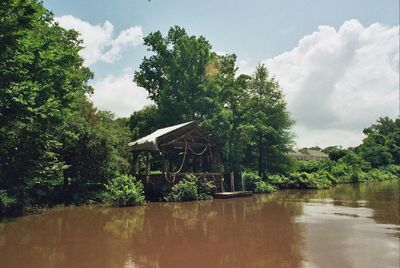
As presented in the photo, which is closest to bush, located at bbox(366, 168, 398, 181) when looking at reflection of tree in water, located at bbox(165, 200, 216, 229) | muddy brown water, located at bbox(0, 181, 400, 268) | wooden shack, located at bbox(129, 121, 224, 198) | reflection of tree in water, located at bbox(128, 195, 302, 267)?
wooden shack, located at bbox(129, 121, 224, 198)

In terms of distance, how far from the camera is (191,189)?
73.8ft

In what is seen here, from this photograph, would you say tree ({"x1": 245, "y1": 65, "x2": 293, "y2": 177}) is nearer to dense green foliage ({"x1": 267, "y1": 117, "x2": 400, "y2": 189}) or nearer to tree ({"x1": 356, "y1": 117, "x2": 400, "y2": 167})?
dense green foliage ({"x1": 267, "y1": 117, "x2": 400, "y2": 189})

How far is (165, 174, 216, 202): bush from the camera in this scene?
72.7 feet

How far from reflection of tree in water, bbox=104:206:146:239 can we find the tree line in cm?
437

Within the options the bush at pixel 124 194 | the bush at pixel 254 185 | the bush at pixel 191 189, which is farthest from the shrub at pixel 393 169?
the bush at pixel 124 194

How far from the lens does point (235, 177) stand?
2773 centimetres

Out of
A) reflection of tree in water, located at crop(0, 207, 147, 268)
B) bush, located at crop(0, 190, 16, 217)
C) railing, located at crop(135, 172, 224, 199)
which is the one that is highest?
railing, located at crop(135, 172, 224, 199)

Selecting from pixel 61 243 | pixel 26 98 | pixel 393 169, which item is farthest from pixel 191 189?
pixel 393 169

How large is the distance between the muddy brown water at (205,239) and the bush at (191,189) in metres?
5.10

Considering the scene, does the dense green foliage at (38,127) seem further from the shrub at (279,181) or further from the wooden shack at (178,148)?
the shrub at (279,181)

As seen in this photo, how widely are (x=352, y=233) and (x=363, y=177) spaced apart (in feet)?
148

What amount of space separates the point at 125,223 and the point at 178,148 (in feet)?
37.0

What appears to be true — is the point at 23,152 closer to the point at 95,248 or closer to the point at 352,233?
the point at 95,248

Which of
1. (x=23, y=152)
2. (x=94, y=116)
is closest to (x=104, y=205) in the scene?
(x=23, y=152)
